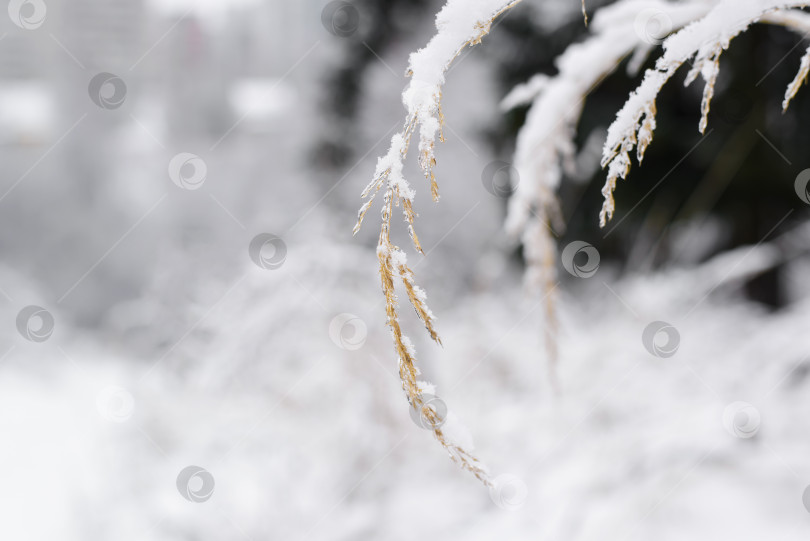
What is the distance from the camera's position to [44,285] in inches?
340

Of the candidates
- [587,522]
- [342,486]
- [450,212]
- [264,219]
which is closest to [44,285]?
[450,212]

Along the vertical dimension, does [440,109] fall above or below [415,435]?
above

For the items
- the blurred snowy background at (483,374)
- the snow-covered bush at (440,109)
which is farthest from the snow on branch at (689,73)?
the blurred snowy background at (483,374)

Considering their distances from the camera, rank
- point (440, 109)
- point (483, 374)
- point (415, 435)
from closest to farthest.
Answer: point (440, 109)
point (415, 435)
point (483, 374)

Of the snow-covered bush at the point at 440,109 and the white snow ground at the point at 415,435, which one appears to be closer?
the snow-covered bush at the point at 440,109

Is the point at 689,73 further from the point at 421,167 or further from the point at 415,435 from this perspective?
the point at 415,435

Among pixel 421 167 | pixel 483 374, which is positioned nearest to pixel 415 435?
pixel 483 374

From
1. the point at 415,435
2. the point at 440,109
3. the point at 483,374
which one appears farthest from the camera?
the point at 483,374

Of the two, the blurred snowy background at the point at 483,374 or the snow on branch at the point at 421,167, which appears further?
the blurred snowy background at the point at 483,374

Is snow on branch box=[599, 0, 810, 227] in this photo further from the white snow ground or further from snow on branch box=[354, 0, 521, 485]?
the white snow ground

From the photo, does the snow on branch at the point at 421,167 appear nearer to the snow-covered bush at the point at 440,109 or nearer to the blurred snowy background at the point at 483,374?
the snow-covered bush at the point at 440,109

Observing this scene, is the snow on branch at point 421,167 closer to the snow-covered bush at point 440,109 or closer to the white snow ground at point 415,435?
the snow-covered bush at point 440,109

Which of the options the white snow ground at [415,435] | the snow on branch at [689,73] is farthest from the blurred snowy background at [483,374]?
the snow on branch at [689,73]

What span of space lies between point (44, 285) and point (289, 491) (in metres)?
8.85
